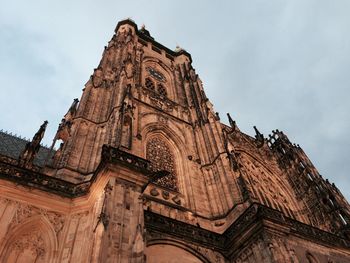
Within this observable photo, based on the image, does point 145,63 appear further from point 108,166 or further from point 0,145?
point 108,166

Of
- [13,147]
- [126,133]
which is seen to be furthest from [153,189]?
[13,147]

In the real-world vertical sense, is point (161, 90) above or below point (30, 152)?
above

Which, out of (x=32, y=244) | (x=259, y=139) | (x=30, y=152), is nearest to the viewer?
(x=32, y=244)

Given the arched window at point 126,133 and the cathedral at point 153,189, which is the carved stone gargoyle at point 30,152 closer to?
the cathedral at point 153,189

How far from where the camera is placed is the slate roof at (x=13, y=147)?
19.9 m

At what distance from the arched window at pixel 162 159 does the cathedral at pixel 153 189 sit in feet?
0.24

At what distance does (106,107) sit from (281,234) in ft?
34.2

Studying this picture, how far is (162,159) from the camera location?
55.8 ft

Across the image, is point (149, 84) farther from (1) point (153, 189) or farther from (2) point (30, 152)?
(2) point (30, 152)

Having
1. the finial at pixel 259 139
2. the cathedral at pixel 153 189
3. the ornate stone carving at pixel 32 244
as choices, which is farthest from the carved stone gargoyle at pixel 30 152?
the finial at pixel 259 139

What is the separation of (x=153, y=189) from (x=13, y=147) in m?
11.7

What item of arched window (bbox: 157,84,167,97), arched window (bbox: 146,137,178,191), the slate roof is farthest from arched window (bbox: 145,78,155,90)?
the slate roof

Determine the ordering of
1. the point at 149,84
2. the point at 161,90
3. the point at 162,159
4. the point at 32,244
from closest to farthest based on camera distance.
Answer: the point at 32,244 → the point at 162,159 → the point at 149,84 → the point at 161,90

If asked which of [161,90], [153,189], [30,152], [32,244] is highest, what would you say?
[161,90]
